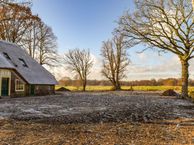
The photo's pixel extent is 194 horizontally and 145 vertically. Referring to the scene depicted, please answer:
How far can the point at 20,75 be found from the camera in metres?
26.2

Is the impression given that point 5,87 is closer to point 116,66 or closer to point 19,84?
point 19,84

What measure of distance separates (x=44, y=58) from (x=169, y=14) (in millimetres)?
26303

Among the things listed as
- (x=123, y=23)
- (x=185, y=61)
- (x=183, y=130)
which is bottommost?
(x=183, y=130)

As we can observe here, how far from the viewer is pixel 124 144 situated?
5.71m

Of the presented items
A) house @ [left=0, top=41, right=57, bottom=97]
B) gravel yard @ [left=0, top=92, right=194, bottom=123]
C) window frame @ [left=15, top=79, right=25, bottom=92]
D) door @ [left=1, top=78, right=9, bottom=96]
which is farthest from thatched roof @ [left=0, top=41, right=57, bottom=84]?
gravel yard @ [left=0, top=92, right=194, bottom=123]

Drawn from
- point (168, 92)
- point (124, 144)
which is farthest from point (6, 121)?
point (168, 92)

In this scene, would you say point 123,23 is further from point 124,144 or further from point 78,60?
point 78,60

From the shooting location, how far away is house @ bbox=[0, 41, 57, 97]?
24.2 metres

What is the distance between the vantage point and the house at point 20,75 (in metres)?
24.2

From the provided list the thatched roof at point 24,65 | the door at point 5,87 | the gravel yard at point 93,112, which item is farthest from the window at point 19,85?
the gravel yard at point 93,112

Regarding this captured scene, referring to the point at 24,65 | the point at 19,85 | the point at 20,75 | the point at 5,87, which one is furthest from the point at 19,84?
the point at 24,65

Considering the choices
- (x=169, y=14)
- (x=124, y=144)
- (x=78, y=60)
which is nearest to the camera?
(x=124, y=144)

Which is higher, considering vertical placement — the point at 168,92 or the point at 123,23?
the point at 123,23

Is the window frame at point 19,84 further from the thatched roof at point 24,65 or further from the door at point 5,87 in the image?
the door at point 5,87
